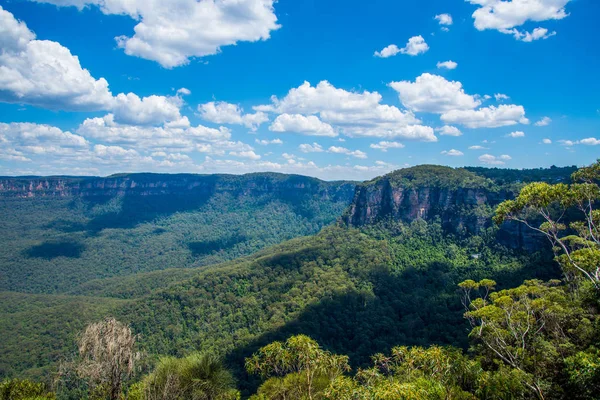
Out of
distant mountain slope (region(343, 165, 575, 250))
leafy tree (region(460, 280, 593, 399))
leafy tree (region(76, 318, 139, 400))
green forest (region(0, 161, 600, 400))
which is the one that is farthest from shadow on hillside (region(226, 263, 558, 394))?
leafy tree (region(76, 318, 139, 400))

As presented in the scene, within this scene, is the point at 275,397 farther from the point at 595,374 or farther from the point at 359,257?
the point at 359,257

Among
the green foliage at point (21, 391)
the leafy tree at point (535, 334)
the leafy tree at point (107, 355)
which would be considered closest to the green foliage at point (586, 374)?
the leafy tree at point (535, 334)

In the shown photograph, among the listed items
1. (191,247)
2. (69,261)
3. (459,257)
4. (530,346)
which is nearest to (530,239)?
(459,257)

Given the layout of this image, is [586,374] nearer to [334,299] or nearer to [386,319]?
[386,319]

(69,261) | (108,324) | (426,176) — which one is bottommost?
(69,261)

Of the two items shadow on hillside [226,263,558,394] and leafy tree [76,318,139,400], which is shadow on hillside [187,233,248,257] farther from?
leafy tree [76,318,139,400]
